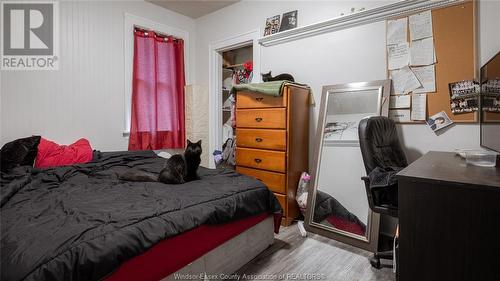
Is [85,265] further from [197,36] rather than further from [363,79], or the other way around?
[197,36]

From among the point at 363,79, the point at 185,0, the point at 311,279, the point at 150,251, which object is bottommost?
the point at 311,279

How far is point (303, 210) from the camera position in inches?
104

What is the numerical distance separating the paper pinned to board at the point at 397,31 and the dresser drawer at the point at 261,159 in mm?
1416

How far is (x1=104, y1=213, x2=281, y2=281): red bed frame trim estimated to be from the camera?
1152mm

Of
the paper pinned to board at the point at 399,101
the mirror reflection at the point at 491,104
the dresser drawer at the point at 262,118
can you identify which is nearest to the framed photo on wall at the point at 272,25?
the dresser drawer at the point at 262,118

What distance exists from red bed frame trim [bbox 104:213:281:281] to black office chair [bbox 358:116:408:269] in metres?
0.94

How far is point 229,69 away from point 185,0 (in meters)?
1.19

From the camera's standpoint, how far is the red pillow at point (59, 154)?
7.89ft

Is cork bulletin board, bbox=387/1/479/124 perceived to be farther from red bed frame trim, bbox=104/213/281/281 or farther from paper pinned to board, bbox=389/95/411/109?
red bed frame trim, bbox=104/213/281/281

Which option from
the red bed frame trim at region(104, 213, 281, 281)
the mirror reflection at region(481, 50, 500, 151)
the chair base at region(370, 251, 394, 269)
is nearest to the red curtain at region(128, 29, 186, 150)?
the red bed frame trim at region(104, 213, 281, 281)

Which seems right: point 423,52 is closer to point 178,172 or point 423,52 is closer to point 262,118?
point 262,118

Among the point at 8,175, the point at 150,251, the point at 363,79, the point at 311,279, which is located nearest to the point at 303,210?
the point at 311,279

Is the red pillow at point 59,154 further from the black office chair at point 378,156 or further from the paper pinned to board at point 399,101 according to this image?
the paper pinned to board at point 399,101

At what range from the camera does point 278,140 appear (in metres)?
2.64
